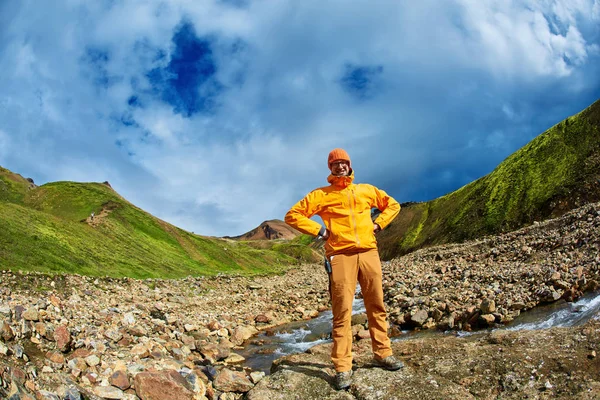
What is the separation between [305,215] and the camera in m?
6.96

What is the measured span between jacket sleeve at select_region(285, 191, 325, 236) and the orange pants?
0.61m

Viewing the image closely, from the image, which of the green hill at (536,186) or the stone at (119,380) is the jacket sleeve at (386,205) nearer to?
the stone at (119,380)

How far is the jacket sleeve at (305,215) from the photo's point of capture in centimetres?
669

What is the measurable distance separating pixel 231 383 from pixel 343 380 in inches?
122

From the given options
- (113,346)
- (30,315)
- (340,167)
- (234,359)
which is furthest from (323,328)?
(340,167)

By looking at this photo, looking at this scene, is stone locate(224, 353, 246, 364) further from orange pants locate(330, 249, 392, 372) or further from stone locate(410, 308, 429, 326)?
orange pants locate(330, 249, 392, 372)

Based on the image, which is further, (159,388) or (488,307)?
(488,307)

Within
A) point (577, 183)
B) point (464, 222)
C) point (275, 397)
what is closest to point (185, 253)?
A: point (464, 222)

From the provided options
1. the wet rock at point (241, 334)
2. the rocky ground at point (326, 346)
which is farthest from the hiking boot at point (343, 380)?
the wet rock at point (241, 334)

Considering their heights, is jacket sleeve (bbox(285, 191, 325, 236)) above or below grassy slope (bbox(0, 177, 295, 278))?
below

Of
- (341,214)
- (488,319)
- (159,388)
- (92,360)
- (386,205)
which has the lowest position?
(159,388)

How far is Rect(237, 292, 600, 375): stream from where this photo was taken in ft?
31.3

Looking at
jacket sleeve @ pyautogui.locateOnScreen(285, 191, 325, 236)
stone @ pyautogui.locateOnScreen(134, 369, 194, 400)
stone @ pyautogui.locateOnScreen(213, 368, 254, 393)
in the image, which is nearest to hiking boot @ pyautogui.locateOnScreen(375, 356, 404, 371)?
jacket sleeve @ pyautogui.locateOnScreen(285, 191, 325, 236)

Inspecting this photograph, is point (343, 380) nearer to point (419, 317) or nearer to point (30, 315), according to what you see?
point (419, 317)
